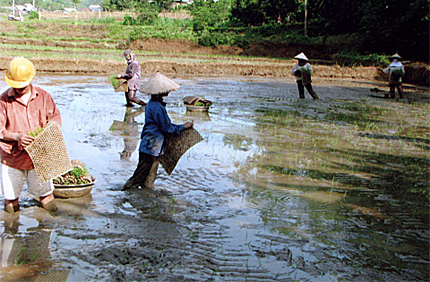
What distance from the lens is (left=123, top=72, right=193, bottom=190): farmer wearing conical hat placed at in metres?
5.14

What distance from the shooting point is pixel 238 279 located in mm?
3395

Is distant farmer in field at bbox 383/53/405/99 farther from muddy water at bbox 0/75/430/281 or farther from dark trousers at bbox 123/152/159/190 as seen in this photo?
dark trousers at bbox 123/152/159/190

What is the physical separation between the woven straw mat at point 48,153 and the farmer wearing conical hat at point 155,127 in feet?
4.15

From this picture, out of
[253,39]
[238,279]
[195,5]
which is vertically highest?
[195,5]

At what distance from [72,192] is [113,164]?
1.75m

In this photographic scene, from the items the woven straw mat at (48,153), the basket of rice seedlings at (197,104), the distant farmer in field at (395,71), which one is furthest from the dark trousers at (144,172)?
the distant farmer in field at (395,71)

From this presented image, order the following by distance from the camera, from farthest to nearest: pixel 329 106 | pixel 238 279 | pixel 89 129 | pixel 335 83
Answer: pixel 335 83, pixel 329 106, pixel 89 129, pixel 238 279

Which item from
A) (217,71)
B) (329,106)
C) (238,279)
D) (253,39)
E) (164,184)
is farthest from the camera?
(253,39)

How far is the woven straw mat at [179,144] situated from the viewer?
5316mm

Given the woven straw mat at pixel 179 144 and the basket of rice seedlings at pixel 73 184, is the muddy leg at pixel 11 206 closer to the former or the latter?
the basket of rice seedlings at pixel 73 184

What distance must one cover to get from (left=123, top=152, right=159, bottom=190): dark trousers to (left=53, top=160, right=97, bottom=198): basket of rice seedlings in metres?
0.61

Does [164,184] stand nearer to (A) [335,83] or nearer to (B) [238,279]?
(B) [238,279]

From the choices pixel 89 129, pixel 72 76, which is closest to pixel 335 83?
pixel 72 76

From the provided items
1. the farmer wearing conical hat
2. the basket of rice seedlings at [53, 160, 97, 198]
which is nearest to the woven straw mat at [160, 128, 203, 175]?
the farmer wearing conical hat
